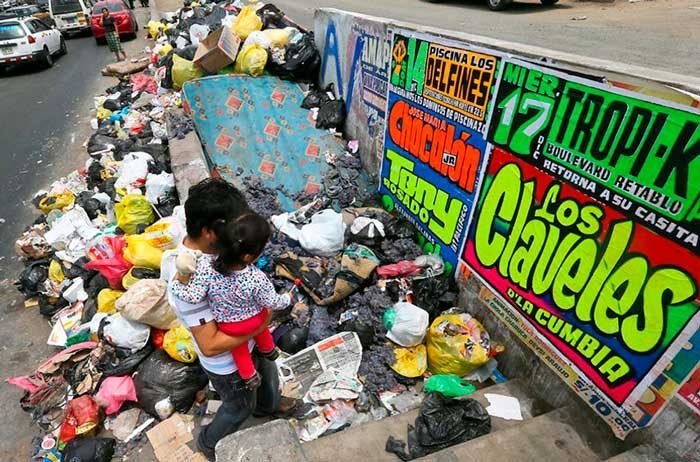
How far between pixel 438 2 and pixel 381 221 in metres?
11.7

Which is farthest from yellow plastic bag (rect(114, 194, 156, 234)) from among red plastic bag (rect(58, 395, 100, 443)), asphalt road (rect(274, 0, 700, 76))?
asphalt road (rect(274, 0, 700, 76))

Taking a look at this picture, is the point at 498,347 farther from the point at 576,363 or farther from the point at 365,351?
the point at 365,351

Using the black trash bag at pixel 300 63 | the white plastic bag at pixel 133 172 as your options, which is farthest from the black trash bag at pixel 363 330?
the black trash bag at pixel 300 63

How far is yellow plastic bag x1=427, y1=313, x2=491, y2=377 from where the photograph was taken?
2.70 m

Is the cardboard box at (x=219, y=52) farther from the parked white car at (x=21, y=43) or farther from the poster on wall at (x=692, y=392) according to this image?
→ the parked white car at (x=21, y=43)

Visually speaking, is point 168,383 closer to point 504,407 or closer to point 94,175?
point 504,407

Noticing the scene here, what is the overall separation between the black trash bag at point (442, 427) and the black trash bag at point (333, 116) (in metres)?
4.04

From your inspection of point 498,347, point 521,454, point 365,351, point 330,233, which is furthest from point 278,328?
point 521,454

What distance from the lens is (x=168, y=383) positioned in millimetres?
2715

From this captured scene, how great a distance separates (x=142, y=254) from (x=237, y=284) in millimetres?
2143

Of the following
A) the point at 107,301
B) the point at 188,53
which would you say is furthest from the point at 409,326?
the point at 188,53

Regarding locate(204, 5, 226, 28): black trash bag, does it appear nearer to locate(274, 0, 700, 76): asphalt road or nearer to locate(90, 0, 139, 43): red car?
locate(274, 0, 700, 76): asphalt road

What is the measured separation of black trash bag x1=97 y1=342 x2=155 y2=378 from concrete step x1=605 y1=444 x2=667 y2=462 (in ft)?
10.0

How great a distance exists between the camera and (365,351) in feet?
9.98
